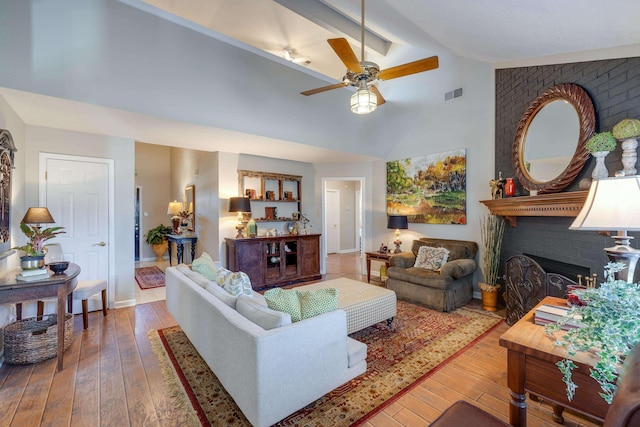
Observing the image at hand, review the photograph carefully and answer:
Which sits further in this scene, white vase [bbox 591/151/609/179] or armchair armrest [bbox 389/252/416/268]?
armchair armrest [bbox 389/252/416/268]

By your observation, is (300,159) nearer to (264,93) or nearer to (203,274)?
(264,93)

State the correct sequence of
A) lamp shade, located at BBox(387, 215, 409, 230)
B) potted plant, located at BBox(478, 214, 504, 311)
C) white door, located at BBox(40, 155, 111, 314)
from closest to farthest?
white door, located at BBox(40, 155, 111, 314) < potted plant, located at BBox(478, 214, 504, 311) < lamp shade, located at BBox(387, 215, 409, 230)

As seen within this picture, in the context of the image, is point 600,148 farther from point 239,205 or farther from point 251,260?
point 251,260

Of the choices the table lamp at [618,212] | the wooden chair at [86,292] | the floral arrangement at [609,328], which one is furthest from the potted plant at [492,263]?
the wooden chair at [86,292]

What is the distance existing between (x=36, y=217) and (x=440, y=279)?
4527 mm

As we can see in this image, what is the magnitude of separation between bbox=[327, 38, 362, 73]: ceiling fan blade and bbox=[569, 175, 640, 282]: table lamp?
74.7 inches

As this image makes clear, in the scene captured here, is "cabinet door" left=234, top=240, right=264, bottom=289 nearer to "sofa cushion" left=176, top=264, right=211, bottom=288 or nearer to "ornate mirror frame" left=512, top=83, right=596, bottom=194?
"sofa cushion" left=176, top=264, right=211, bottom=288

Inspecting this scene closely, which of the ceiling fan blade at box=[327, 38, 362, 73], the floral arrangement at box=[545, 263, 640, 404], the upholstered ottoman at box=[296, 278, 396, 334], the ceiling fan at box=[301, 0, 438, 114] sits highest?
the ceiling fan blade at box=[327, 38, 362, 73]

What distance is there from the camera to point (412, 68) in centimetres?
249

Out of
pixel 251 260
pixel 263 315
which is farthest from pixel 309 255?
pixel 263 315

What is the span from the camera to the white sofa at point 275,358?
1.50 meters

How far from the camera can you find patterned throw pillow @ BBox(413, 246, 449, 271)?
4148 mm

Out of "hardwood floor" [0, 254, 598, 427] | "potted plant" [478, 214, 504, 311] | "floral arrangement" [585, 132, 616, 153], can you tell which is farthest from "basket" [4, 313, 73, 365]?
"floral arrangement" [585, 132, 616, 153]

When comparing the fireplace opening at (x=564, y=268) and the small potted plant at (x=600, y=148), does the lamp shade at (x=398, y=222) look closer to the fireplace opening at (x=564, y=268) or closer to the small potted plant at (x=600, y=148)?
the fireplace opening at (x=564, y=268)
